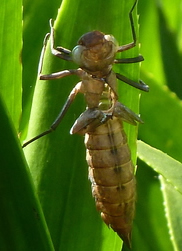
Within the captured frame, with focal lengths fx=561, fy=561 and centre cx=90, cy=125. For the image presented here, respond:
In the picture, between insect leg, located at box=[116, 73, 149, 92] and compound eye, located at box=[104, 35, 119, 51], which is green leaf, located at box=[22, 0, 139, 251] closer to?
compound eye, located at box=[104, 35, 119, 51]

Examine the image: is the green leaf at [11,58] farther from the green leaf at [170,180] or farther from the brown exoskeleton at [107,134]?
the green leaf at [170,180]

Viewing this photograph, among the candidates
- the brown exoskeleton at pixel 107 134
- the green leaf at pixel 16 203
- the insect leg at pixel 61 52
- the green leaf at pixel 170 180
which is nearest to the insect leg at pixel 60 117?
the brown exoskeleton at pixel 107 134

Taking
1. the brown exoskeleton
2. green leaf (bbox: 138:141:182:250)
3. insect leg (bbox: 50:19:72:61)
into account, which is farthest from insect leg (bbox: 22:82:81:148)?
green leaf (bbox: 138:141:182:250)

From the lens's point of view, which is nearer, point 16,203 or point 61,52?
point 16,203

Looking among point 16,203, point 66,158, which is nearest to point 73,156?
point 66,158

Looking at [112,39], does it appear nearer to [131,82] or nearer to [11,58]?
[131,82]

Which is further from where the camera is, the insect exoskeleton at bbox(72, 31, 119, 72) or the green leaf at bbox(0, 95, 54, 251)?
the insect exoskeleton at bbox(72, 31, 119, 72)

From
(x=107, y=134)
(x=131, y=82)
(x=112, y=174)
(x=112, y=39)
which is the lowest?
(x=112, y=174)
